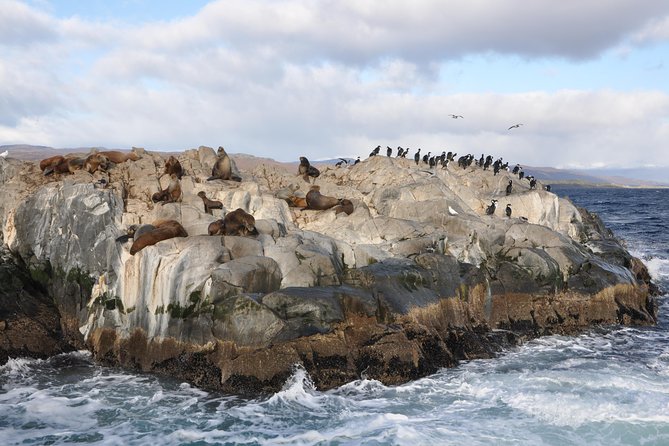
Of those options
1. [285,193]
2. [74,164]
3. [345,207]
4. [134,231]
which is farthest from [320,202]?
[74,164]

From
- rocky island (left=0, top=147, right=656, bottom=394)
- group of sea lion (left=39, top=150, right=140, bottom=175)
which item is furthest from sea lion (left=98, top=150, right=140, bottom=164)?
group of sea lion (left=39, top=150, right=140, bottom=175)

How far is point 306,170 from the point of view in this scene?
26.8 meters

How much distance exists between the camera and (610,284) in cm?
2131

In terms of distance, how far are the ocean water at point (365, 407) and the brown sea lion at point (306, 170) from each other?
12.5 m

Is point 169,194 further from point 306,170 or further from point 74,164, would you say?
point 306,170

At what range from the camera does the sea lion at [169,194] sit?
2047 cm

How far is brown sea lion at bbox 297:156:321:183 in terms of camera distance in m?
26.3

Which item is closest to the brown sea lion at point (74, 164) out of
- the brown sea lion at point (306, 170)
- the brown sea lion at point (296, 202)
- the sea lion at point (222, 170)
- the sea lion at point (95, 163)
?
the sea lion at point (95, 163)

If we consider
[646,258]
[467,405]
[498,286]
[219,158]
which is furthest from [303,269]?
[646,258]

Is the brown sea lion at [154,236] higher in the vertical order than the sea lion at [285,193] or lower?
lower

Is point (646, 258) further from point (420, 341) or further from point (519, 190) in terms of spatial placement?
point (420, 341)

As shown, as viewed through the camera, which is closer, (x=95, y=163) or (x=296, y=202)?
→ (x=95, y=163)

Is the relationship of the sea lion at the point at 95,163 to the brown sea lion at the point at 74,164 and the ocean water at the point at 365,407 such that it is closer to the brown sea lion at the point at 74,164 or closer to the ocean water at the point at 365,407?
the brown sea lion at the point at 74,164

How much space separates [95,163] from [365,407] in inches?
539
